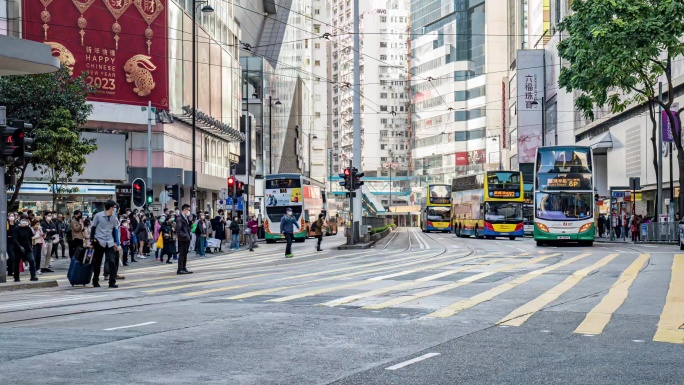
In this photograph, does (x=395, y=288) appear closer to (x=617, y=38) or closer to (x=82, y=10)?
(x=617, y=38)

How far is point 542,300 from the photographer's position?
1455cm

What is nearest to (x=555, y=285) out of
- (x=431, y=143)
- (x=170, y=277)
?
(x=170, y=277)

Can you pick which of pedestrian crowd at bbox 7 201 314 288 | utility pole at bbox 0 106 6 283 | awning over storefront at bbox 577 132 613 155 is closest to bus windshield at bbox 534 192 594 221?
pedestrian crowd at bbox 7 201 314 288

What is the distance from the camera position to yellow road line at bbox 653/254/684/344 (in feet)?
34.1

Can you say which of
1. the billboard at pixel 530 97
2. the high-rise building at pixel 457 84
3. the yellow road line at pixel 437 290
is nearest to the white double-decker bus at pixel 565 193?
the yellow road line at pixel 437 290

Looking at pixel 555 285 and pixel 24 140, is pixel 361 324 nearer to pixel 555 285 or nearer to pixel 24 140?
pixel 555 285

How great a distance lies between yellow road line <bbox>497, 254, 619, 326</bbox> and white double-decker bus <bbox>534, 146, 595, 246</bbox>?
16464mm

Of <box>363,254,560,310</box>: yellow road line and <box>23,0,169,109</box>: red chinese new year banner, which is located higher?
<box>23,0,169,109</box>: red chinese new year banner

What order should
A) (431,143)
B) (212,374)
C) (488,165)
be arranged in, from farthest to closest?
1. (431,143)
2. (488,165)
3. (212,374)

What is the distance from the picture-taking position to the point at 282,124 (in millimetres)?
120000

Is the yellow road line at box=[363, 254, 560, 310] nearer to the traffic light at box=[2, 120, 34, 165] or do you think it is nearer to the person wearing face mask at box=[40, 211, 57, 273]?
the traffic light at box=[2, 120, 34, 165]

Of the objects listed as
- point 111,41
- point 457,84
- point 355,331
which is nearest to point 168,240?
point 355,331

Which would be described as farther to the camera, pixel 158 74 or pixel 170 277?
pixel 158 74

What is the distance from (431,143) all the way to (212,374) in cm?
14490
